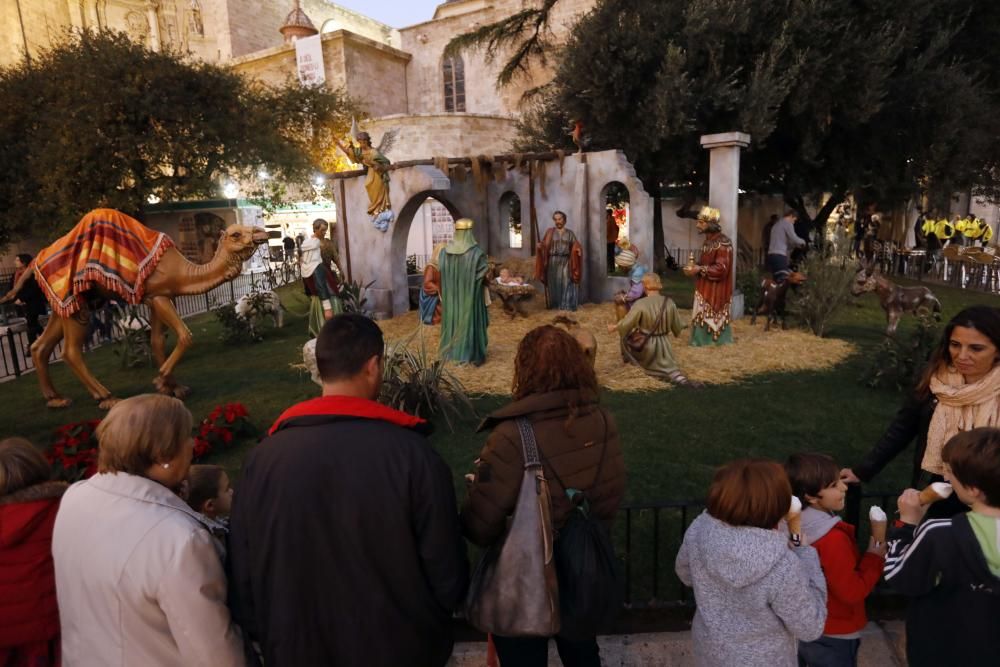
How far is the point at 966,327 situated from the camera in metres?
2.73

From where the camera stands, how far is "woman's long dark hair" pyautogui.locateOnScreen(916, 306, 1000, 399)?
269 cm

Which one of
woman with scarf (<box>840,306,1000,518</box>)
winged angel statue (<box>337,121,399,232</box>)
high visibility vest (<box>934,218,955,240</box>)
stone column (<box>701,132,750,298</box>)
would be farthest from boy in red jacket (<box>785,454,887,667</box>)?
high visibility vest (<box>934,218,955,240</box>)

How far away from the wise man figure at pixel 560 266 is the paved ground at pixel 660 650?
30.7ft

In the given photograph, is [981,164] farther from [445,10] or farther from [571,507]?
[445,10]

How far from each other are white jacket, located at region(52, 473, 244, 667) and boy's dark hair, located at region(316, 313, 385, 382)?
0.58 m

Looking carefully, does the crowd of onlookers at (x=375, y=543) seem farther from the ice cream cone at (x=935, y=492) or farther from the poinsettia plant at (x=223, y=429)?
the poinsettia plant at (x=223, y=429)

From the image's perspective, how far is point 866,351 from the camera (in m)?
8.95

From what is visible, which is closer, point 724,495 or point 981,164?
point 724,495

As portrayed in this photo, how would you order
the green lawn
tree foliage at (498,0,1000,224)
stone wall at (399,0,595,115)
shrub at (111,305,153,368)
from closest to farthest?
the green lawn
shrub at (111,305,153,368)
tree foliage at (498,0,1000,224)
stone wall at (399,0,595,115)

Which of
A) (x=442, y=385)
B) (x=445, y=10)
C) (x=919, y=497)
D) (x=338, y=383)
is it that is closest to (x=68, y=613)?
(x=338, y=383)

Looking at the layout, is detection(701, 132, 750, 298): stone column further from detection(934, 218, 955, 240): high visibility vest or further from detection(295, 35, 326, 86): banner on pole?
detection(295, 35, 326, 86): banner on pole

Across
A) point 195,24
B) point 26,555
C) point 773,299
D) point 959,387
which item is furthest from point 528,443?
point 195,24

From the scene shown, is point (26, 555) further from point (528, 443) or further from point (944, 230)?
point (944, 230)

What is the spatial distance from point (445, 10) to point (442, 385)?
32.3 metres
